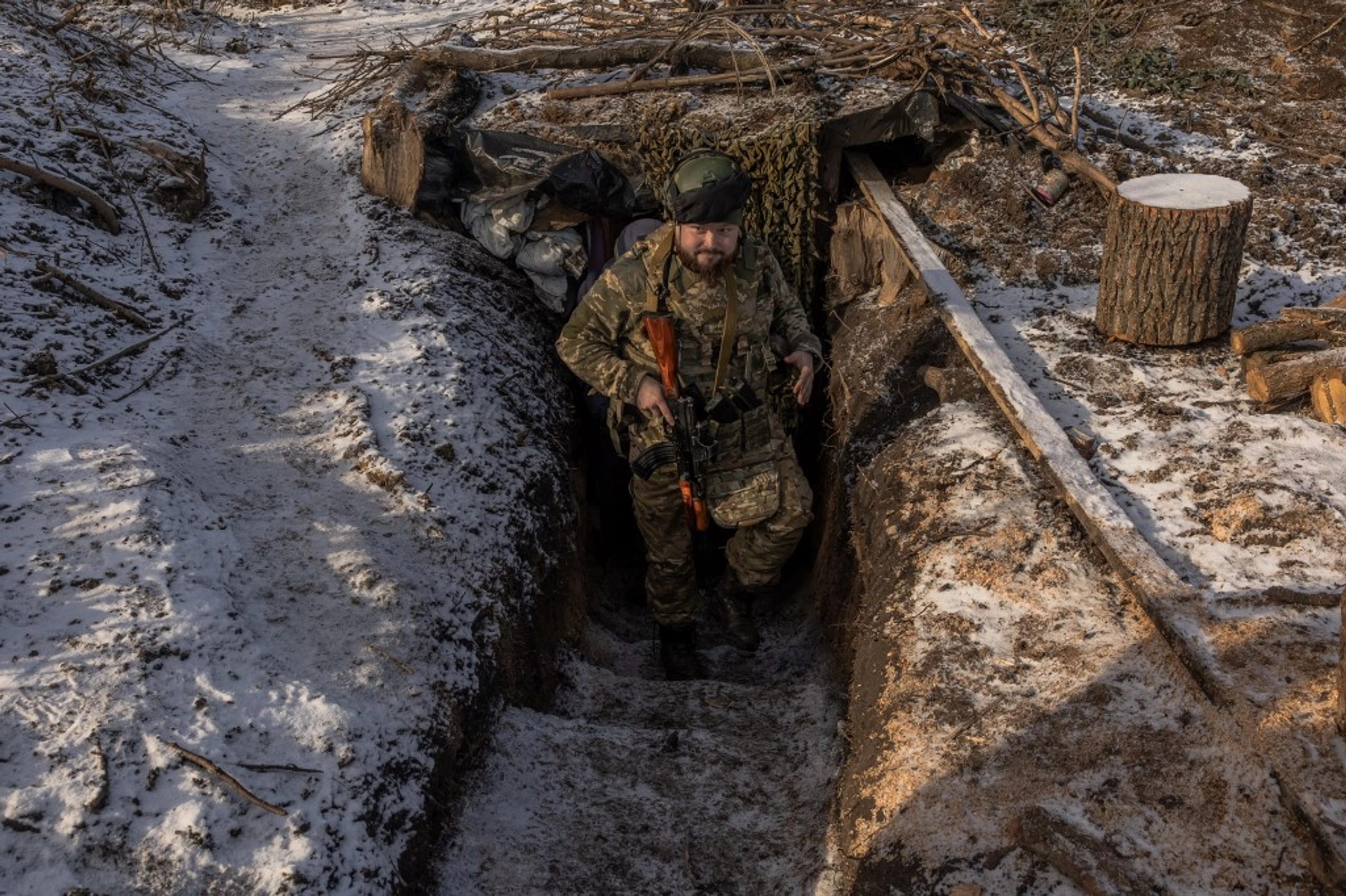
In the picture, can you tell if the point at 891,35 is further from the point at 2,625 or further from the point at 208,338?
the point at 2,625

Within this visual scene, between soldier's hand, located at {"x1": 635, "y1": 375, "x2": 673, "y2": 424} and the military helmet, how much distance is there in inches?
28.8

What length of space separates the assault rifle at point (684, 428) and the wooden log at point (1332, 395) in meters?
2.73

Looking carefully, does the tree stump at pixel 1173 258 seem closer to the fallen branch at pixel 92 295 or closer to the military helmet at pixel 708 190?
the military helmet at pixel 708 190

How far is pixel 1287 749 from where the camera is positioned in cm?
284

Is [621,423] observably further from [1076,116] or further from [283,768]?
[1076,116]

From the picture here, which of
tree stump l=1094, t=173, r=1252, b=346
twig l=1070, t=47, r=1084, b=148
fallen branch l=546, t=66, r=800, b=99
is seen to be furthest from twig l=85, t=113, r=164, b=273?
twig l=1070, t=47, r=1084, b=148

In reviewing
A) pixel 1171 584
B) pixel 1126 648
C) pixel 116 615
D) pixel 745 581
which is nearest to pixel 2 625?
pixel 116 615

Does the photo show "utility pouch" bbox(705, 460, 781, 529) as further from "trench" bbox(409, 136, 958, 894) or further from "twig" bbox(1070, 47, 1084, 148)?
"twig" bbox(1070, 47, 1084, 148)

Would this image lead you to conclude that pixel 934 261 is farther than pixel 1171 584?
Yes

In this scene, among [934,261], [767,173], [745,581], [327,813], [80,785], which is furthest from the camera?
[767,173]

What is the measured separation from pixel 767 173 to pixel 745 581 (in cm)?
260

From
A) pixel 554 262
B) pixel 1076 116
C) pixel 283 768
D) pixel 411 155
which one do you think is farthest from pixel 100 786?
pixel 1076 116

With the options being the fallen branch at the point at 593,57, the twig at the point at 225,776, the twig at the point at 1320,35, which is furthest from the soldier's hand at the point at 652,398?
the twig at the point at 1320,35

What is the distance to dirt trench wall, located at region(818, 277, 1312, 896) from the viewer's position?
2.81 metres
